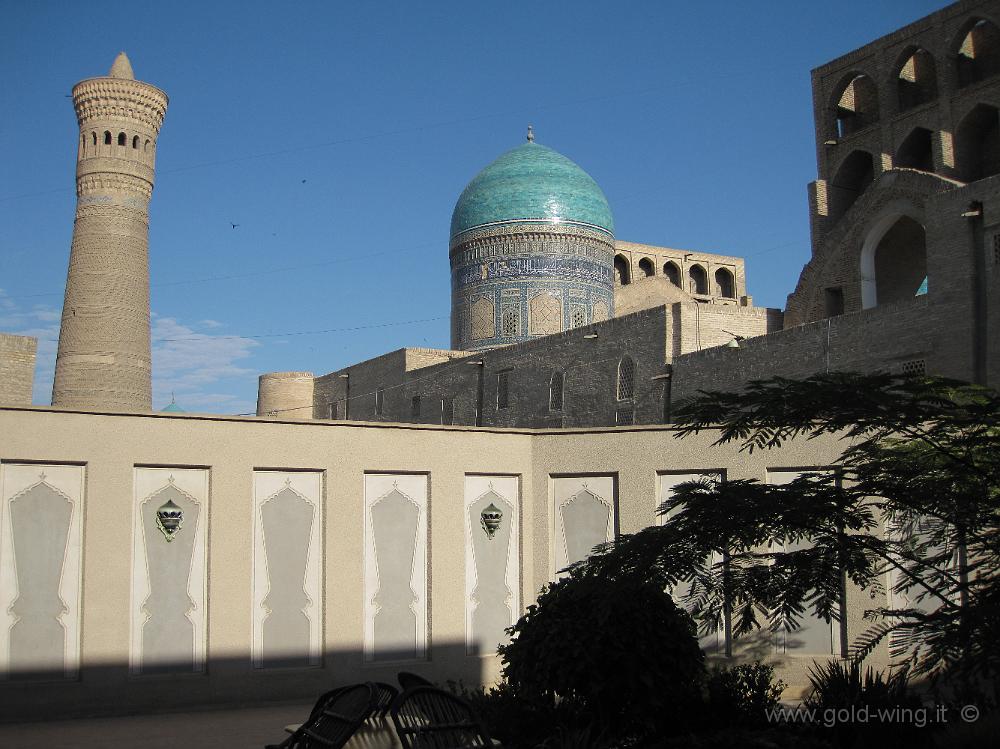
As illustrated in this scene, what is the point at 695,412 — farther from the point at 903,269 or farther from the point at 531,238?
the point at 531,238

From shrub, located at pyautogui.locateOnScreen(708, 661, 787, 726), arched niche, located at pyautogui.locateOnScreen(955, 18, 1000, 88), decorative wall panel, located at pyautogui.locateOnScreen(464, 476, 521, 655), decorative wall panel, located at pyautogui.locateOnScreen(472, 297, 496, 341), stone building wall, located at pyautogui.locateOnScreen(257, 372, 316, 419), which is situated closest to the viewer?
shrub, located at pyautogui.locateOnScreen(708, 661, 787, 726)

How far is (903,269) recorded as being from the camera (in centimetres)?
2583

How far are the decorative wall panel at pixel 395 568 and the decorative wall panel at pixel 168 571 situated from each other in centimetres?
155

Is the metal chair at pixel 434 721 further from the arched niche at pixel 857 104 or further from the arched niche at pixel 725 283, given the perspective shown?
the arched niche at pixel 725 283

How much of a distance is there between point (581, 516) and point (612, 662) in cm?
407

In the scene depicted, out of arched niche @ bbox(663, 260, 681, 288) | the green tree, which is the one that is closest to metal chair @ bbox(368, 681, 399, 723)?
the green tree

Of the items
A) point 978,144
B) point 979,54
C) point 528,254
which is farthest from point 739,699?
point 528,254

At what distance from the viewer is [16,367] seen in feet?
64.0

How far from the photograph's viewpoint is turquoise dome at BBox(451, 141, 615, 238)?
33125 mm

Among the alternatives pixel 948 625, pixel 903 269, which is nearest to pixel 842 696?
pixel 948 625

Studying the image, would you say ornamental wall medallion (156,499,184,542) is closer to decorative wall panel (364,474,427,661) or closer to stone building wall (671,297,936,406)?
decorative wall panel (364,474,427,661)

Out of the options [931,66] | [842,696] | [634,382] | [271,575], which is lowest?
[842,696]

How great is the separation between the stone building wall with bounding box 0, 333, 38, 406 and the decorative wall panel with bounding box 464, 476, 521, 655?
11.6 meters

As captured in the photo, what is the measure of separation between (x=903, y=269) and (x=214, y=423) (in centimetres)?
2002
